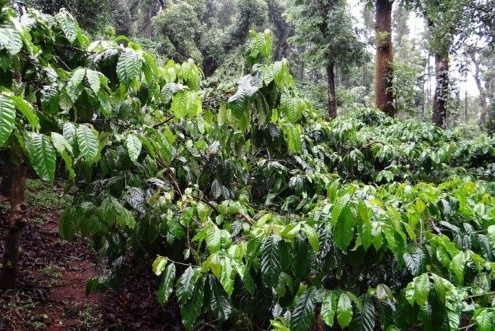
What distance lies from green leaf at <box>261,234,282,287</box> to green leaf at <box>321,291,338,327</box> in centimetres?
20

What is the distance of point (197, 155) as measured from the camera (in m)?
3.44

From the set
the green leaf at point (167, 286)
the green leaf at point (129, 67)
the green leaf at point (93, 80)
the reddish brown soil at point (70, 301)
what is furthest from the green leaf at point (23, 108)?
the reddish brown soil at point (70, 301)

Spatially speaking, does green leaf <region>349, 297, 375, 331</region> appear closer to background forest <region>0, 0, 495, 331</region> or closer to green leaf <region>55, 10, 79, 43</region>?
background forest <region>0, 0, 495, 331</region>

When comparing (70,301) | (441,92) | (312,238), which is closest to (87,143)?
(312,238)

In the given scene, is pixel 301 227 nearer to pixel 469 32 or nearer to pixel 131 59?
pixel 131 59

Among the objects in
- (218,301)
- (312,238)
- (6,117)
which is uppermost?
(6,117)

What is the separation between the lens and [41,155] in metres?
1.62

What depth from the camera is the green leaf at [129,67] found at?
218 cm

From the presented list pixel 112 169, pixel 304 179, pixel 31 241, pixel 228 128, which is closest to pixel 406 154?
pixel 304 179

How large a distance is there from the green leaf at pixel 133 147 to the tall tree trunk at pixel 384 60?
8.32m

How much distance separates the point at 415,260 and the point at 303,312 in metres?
0.47

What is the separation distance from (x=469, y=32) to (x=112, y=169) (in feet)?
19.4

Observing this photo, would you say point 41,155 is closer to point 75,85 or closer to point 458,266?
point 75,85

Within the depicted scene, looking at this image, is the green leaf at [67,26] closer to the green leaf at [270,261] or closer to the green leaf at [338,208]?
the green leaf at [270,261]
